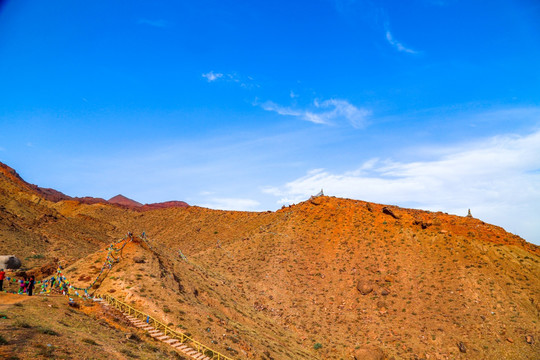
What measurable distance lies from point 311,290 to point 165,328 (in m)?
24.3

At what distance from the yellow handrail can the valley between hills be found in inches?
29.5

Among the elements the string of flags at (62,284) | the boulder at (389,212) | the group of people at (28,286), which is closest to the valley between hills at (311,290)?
the boulder at (389,212)

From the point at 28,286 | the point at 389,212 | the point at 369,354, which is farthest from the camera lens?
the point at 389,212

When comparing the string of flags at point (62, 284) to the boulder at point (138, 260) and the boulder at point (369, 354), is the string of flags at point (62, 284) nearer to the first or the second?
the boulder at point (138, 260)

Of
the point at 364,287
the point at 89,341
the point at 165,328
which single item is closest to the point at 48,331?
the point at 89,341

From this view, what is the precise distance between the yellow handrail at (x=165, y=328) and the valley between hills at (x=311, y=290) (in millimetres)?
750

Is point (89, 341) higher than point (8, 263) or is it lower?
lower

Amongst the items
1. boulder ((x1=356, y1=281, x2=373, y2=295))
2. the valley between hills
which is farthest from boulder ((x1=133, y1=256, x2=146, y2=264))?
boulder ((x1=356, y1=281, x2=373, y2=295))

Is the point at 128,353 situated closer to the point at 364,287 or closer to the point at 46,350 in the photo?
the point at 46,350

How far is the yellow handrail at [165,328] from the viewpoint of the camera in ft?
66.7

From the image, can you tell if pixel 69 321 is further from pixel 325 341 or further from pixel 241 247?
pixel 241 247

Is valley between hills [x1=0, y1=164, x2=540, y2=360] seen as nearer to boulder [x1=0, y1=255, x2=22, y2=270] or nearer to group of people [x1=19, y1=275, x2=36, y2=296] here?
boulder [x1=0, y1=255, x2=22, y2=270]

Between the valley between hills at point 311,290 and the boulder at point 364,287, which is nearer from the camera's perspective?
the valley between hills at point 311,290

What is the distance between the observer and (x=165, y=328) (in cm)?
2114
